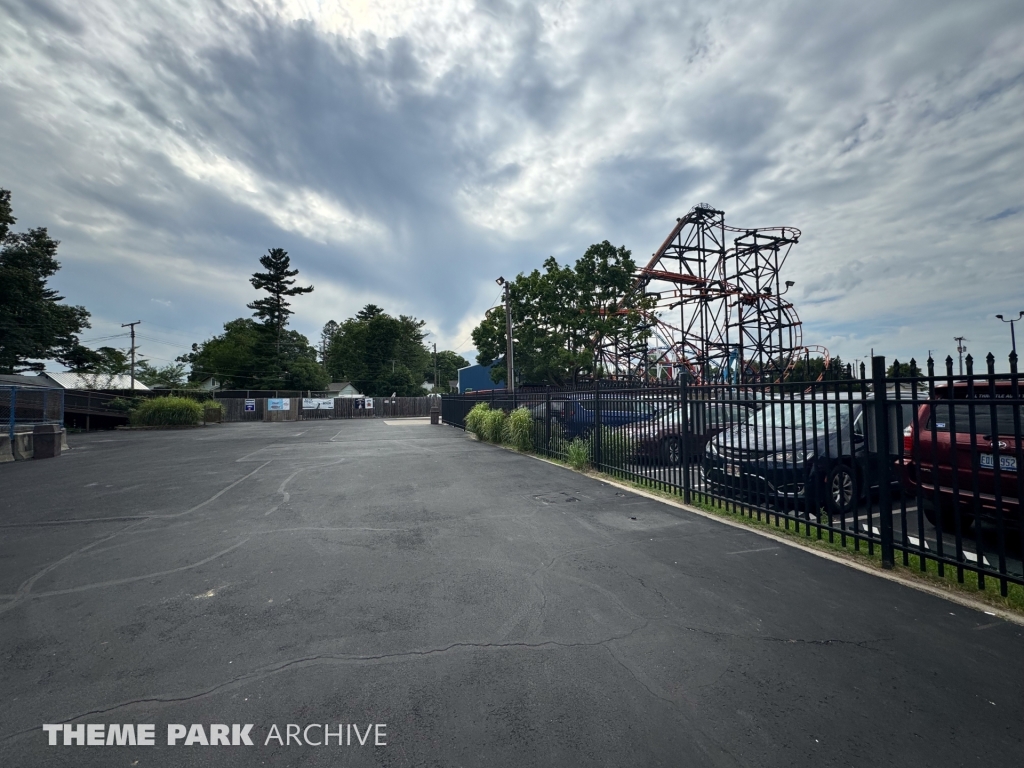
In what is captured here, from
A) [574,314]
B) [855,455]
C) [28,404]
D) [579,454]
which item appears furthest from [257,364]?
[855,455]

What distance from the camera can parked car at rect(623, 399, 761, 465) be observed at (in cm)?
602

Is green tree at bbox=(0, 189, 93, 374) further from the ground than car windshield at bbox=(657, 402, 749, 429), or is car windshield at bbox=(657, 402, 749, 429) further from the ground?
green tree at bbox=(0, 189, 93, 374)

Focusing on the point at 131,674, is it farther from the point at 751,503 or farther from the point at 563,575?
the point at 751,503

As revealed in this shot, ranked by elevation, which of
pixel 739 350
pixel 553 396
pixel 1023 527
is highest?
pixel 739 350

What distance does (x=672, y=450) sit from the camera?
7.33m

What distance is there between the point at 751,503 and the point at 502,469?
18.1 ft

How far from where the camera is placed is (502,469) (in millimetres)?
10211

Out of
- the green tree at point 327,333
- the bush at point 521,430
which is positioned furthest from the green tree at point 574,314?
the green tree at point 327,333

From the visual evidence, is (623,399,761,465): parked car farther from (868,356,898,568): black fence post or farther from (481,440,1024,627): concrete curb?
(868,356,898,568): black fence post

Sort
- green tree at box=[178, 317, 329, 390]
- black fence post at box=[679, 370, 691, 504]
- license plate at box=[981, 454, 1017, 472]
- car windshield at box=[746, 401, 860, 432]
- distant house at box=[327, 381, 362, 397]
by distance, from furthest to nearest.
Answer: distant house at box=[327, 381, 362, 397] → green tree at box=[178, 317, 329, 390] → black fence post at box=[679, 370, 691, 504] → car windshield at box=[746, 401, 860, 432] → license plate at box=[981, 454, 1017, 472]

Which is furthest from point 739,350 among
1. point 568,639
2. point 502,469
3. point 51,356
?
point 51,356

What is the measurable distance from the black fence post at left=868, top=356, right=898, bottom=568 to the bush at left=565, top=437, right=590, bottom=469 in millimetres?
5817

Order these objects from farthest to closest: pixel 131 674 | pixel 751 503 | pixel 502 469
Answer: pixel 502 469, pixel 751 503, pixel 131 674

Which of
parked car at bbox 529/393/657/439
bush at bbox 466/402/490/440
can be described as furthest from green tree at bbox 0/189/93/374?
parked car at bbox 529/393/657/439
